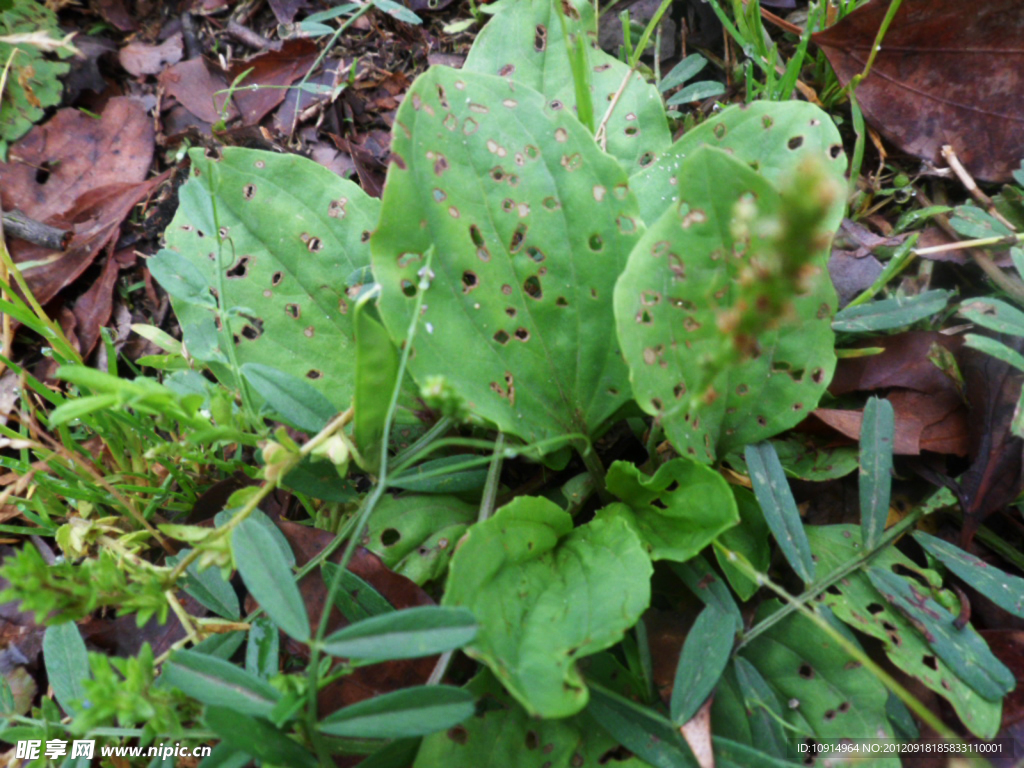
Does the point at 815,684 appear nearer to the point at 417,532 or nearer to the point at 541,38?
the point at 417,532

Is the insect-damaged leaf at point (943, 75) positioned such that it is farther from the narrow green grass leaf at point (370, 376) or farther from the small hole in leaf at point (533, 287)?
the narrow green grass leaf at point (370, 376)

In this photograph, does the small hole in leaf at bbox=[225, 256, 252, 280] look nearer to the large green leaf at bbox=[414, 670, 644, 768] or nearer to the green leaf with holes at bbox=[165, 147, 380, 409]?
the green leaf with holes at bbox=[165, 147, 380, 409]

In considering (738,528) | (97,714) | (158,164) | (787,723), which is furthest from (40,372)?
(787,723)

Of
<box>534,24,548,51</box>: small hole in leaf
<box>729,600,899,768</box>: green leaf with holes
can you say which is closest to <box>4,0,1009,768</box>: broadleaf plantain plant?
<box>729,600,899,768</box>: green leaf with holes

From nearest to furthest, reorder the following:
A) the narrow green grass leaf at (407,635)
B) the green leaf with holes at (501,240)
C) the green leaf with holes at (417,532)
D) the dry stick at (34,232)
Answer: the narrow green grass leaf at (407,635)
the green leaf with holes at (501,240)
the green leaf with holes at (417,532)
the dry stick at (34,232)

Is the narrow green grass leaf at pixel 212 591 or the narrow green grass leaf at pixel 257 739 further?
the narrow green grass leaf at pixel 212 591

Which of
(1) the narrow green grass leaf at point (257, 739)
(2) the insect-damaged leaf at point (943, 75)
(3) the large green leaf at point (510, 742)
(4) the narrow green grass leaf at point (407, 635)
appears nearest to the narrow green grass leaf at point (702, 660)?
(3) the large green leaf at point (510, 742)

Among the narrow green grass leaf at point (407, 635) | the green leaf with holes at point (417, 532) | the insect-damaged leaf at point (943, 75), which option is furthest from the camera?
the insect-damaged leaf at point (943, 75)
